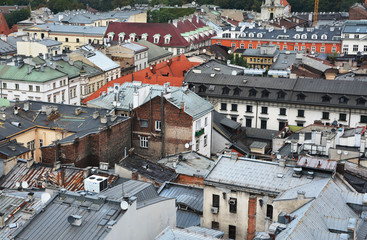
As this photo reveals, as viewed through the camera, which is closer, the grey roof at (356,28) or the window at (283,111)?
the window at (283,111)

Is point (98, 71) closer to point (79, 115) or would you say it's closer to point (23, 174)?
point (79, 115)

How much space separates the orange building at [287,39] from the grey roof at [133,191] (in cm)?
8043

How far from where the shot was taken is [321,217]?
28688 mm

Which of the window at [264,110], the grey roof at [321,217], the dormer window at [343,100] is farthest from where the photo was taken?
the window at [264,110]

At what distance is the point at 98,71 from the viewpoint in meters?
83.2

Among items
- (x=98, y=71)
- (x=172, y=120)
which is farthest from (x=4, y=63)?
(x=172, y=120)

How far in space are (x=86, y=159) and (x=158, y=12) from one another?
403ft

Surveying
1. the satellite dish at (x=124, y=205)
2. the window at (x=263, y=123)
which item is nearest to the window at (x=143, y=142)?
the window at (x=263, y=123)

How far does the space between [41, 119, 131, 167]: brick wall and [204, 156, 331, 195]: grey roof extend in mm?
14434

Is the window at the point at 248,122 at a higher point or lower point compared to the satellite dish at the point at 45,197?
lower

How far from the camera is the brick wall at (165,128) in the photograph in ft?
175

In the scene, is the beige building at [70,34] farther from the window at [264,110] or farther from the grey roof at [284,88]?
the window at [264,110]

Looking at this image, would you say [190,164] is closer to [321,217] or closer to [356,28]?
[321,217]

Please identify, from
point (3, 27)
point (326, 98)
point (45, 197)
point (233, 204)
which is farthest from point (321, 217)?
point (3, 27)
